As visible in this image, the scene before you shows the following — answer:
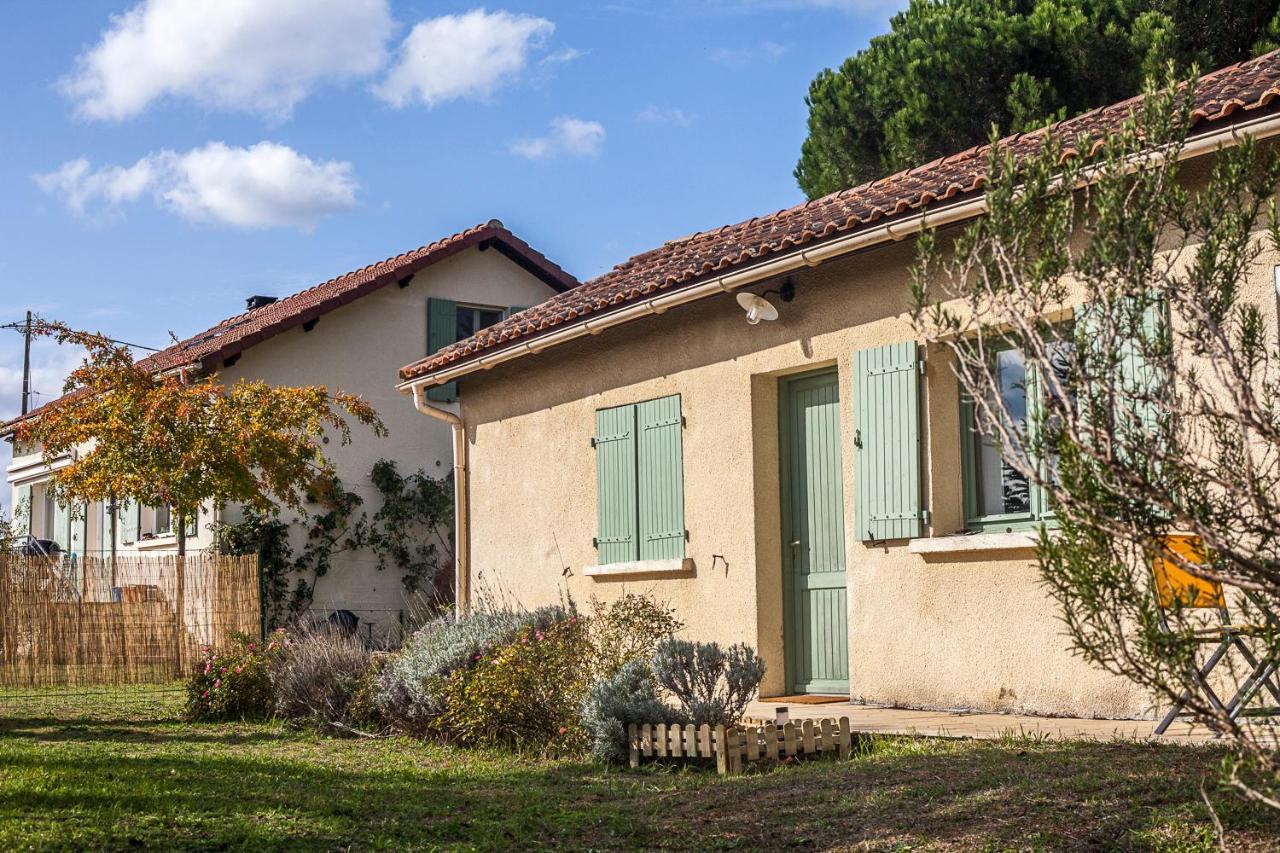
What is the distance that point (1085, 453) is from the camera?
11.6 ft

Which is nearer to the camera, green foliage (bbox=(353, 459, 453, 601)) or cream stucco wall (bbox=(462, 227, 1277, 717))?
cream stucco wall (bbox=(462, 227, 1277, 717))

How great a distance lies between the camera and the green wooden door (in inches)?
363

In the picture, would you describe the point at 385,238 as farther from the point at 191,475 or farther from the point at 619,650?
the point at 619,650

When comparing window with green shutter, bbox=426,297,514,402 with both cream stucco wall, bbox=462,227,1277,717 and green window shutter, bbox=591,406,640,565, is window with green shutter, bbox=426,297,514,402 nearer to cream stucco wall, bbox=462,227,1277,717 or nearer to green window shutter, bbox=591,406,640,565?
cream stucco wall, bbox=462,227,1277,717

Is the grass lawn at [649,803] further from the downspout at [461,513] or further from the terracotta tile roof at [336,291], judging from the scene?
the terracotta tile roof at [336,291]

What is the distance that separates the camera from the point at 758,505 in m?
9.50

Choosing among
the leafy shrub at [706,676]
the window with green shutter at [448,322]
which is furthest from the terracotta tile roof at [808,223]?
the window with green shutter at [448,322]

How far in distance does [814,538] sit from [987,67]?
1016 centimetres

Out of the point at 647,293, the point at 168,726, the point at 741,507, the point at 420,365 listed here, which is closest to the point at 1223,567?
the point at 741,507

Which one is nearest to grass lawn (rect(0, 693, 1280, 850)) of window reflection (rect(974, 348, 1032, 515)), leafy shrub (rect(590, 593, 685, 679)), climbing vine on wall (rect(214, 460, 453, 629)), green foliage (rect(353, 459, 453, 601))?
leafy shrub (rect(590, 593, 685, 679))

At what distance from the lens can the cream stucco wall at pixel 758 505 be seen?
7809 millimetres

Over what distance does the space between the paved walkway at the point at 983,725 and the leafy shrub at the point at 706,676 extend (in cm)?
40

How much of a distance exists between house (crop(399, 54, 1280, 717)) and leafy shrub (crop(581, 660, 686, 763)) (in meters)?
1.75

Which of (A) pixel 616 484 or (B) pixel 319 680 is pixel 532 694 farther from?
(A) pixel 616 484
